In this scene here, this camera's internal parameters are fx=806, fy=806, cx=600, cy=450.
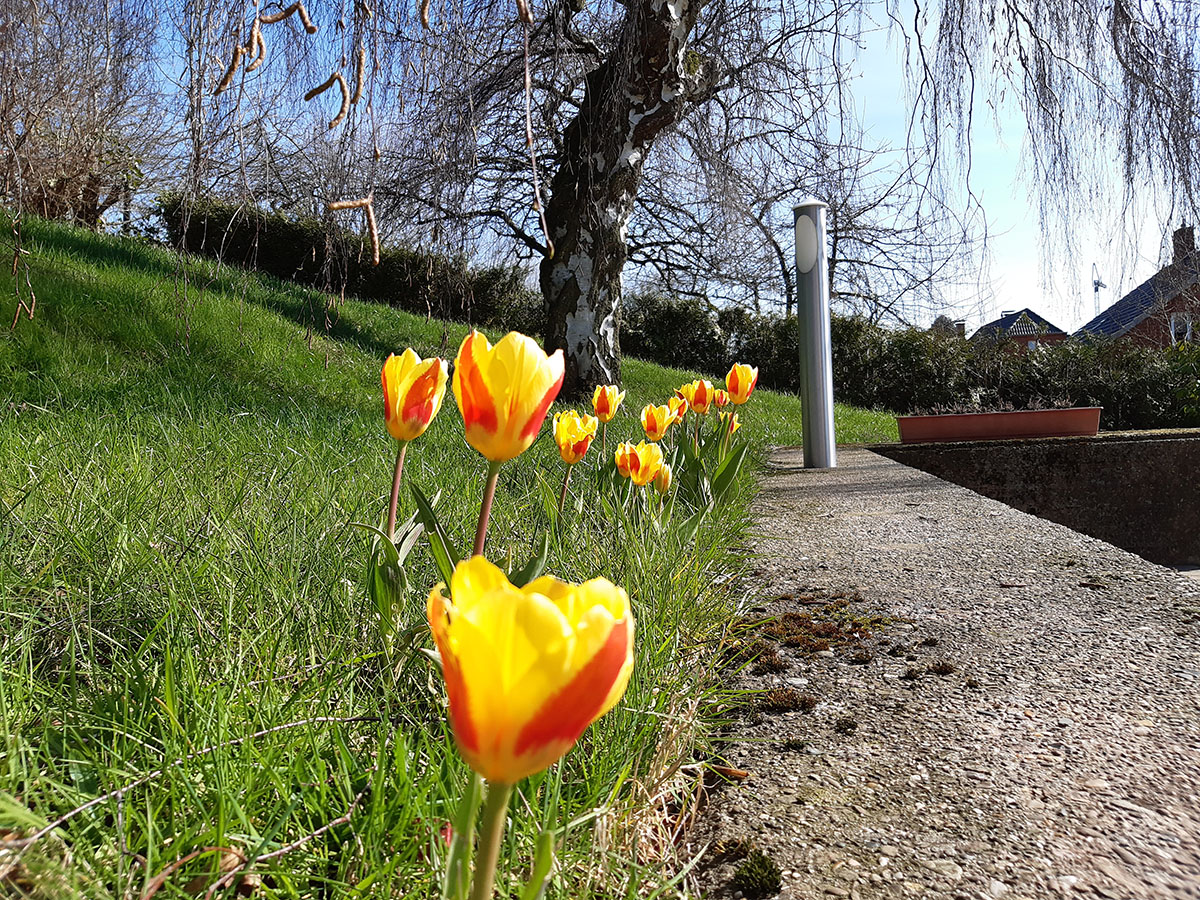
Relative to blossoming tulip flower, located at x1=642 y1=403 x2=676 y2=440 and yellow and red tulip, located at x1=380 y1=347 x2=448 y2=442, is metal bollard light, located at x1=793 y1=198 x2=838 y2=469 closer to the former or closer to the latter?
blossoming tulip flower, located at x1=642 y1=403 x2=676 y2=440

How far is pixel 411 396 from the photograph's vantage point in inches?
48.2

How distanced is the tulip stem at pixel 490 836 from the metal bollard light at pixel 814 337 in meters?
3.97

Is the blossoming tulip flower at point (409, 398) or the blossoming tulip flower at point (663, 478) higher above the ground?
the blossoming tulip flower at point (409, 398)

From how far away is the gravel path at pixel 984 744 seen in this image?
78cm

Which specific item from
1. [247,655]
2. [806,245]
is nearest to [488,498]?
[247,655]

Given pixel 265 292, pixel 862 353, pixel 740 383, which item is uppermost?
pixel 265 292

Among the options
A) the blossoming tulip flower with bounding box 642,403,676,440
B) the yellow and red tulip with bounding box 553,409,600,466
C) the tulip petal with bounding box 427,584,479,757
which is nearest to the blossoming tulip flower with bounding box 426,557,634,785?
the tulip petal with bounding box 427,584,479,757

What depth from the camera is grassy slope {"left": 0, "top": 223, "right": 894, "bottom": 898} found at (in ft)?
2.50

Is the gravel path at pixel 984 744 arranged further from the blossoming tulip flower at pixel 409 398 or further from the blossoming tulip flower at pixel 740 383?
the blossoming tulip flower at pixel 740 383

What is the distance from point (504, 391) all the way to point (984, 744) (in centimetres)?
76

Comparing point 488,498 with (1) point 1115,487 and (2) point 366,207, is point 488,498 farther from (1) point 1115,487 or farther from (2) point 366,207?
(1) point 1115,487

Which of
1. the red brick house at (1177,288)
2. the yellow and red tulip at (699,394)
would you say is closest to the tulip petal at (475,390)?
the yellow and red tulip at (699,394)

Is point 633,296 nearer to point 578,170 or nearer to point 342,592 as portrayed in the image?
point 578,170

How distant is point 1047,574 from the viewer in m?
1.82
